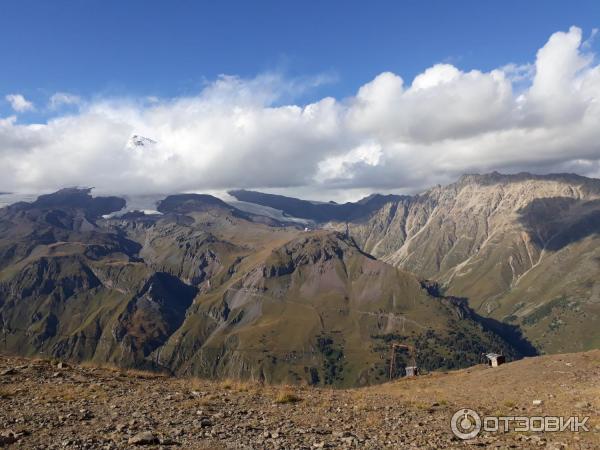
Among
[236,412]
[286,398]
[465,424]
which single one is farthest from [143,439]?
[465,424]

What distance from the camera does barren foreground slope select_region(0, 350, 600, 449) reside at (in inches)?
692

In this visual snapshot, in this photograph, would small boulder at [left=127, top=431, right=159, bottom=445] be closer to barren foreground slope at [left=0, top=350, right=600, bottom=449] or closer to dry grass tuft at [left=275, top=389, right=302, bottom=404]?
barren foreground slope at [left=0, top=350, right=600, bottom=449]

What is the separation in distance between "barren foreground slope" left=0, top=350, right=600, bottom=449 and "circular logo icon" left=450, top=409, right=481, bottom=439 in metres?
0.42

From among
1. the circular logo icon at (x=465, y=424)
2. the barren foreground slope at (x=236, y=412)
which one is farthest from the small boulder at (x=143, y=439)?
the circular logo icon at (x=465, y=424)

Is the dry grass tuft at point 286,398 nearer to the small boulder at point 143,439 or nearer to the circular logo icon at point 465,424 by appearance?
the circular logo icon at point 465,424

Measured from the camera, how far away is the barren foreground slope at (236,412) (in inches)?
692

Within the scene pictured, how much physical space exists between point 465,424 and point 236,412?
10.6 meters

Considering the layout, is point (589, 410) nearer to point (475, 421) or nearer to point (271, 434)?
point (475, 421)

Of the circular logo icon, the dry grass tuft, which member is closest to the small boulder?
the dry grass tuft

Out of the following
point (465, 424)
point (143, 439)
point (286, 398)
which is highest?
point (143, 439)

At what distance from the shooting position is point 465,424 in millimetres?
20828

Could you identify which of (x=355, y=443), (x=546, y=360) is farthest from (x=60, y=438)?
(x=546, y=360)

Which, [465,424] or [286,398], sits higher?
[465,424]

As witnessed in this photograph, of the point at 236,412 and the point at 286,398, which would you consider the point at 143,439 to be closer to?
the point at 236,412
